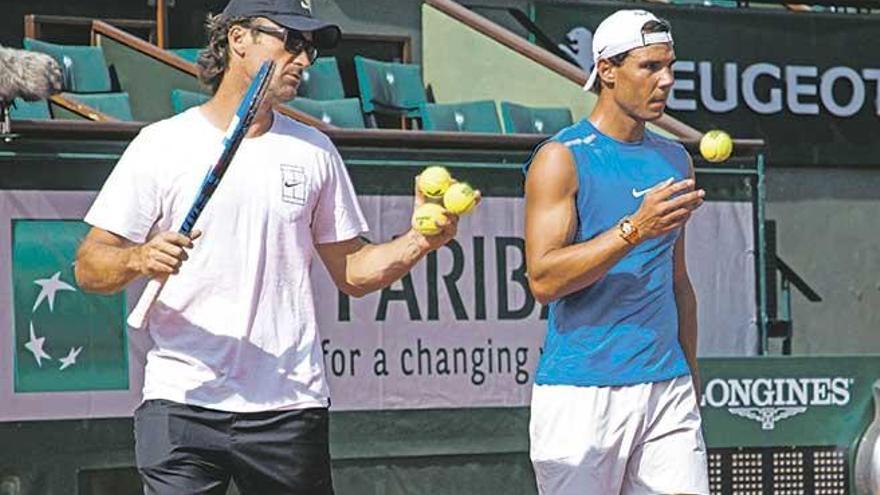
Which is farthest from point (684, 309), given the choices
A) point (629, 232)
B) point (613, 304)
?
point (629, 232)

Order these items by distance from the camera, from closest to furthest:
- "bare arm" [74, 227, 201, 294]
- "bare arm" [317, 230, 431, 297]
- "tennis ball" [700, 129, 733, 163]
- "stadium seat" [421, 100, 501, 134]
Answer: "bare arm" [74, 227, 201, 294], "bare arm" [317, 230, 431, 297], "tennis ball" [700, 129, 733, 163], "stadium seat" [421, 100, 501, 134]

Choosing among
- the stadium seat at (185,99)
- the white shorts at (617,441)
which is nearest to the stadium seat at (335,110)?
the stadium seat at (185,99)

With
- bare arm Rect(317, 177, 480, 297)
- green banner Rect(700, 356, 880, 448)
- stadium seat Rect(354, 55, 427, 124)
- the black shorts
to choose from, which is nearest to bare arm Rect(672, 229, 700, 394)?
bare arm Rect(317, 177, 480, 297)

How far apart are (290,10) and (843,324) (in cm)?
1022

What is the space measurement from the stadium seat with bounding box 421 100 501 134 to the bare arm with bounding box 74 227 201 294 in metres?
6.36

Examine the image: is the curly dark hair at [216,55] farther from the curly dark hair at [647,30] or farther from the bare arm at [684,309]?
the bare arm at [684,309]

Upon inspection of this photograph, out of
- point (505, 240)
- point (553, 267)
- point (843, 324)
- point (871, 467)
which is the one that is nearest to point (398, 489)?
point (505, 240)

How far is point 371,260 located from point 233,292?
1.42 ft

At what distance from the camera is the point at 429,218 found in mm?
4902

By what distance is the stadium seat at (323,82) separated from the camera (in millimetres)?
11523

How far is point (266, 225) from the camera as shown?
16.2ft

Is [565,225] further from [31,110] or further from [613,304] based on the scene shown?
[31,110]

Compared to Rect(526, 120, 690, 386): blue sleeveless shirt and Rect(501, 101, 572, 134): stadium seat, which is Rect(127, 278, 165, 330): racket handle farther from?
Rect(501, 101, 572, 134): stadium seat

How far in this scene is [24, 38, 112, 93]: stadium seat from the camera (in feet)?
34.8
